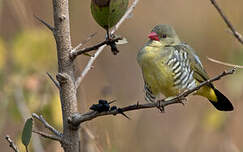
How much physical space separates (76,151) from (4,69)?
1420 mm

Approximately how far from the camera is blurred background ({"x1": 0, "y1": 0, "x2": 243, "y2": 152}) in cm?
280

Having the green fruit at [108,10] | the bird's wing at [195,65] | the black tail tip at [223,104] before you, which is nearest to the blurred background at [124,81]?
the black tail tip at [223,104]

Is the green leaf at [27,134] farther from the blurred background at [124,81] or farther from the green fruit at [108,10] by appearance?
the blurred background at [124,81]

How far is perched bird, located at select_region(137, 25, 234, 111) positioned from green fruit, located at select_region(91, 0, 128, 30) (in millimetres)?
1412

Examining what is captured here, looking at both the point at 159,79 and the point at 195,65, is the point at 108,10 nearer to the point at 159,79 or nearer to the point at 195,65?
the point at 159,79

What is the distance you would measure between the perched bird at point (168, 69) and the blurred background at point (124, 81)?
0.74ft

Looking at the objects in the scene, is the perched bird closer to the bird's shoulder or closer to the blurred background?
the bird's shoulder

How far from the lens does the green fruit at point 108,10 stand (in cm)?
144

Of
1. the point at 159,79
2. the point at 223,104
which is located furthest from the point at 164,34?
the point at 223,104

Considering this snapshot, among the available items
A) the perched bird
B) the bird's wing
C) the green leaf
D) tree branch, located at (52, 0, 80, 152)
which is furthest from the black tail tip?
the green leaf

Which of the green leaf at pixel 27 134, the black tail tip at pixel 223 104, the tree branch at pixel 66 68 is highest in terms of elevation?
the tree branch at pixel 66 68

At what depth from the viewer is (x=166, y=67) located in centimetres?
290

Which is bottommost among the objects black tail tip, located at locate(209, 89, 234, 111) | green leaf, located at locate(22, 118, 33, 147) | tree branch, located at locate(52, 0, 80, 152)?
black tail tip, located at locate(209, 89, 234, 111)

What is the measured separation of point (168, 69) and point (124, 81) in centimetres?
295
